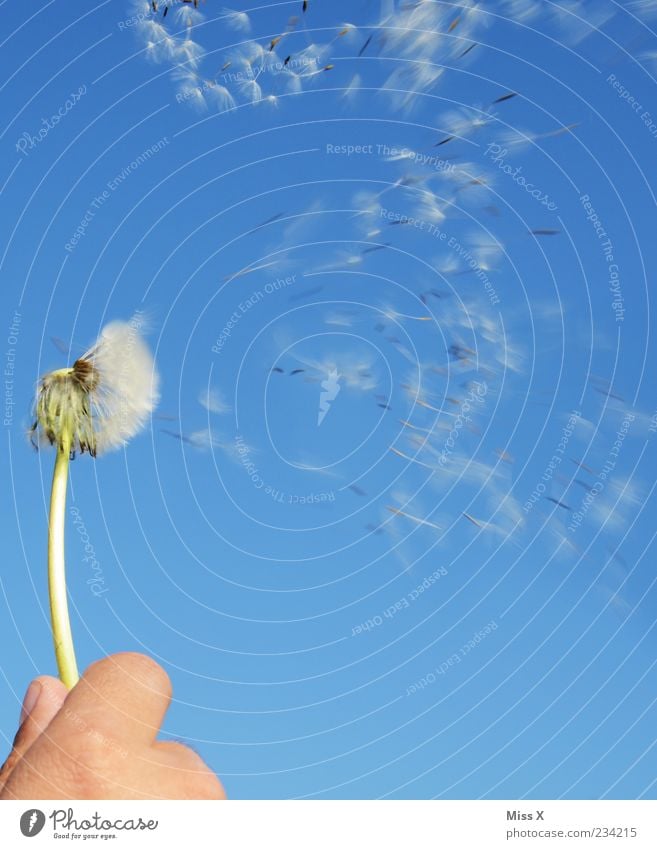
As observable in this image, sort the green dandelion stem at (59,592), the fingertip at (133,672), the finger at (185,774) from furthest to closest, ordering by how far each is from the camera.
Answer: the green dandelion stem at (59,592), the finger at (185,774), the fingertip at (133,672)

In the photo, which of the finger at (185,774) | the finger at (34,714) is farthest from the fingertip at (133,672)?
the finger at (34,714)

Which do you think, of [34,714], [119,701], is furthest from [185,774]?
[34,714]

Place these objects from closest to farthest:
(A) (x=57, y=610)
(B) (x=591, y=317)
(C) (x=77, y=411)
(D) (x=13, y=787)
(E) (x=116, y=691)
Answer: (E) (x=116, y=691), (D) (x=13, y=787), (A) (x=57, y=610), (C) (x=77, y=411), (B) (x=591, y=317)

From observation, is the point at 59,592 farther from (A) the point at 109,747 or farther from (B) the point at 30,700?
(A) the point at 109,747

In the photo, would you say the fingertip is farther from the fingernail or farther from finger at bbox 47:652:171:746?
the fingernail

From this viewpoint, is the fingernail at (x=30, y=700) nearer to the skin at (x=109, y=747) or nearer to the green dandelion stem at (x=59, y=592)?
the skin at (x=109, y=747)

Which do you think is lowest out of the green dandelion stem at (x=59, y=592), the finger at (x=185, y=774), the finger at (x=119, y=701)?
the finger at (x=185, y=774)
